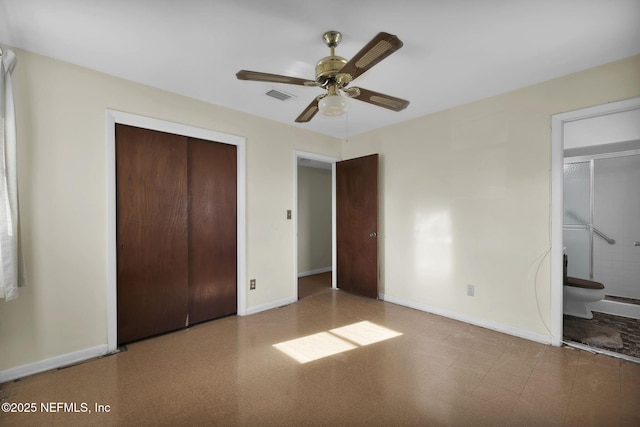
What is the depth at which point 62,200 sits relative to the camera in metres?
2.14

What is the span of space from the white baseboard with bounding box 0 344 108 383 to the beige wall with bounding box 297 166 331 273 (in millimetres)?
3357

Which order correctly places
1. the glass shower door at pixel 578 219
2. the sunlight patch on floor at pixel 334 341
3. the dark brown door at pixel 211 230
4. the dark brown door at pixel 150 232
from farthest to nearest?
1. the glass shower door at pixel 578 219
2. the dark brown door at pixel 211 230
3. the dark brown door at pixel 150 232
4. the sunlight patch on floor at pixel 334 341

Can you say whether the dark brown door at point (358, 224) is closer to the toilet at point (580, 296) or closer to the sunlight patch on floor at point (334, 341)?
the sunlight patch on floor at point (334, 341)

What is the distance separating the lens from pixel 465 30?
177 centimetres

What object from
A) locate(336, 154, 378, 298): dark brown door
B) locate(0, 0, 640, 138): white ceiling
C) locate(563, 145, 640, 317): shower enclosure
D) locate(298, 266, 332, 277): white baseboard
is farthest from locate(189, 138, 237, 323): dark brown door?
locate(563, 145, 640, 317): shower enclosure

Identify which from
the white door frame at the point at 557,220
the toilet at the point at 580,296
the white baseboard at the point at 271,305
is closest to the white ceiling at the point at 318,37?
the white door frame at the point at 557,220

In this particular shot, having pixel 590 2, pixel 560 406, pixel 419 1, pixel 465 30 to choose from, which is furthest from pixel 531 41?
pixel 560 406

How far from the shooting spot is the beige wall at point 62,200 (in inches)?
78.5

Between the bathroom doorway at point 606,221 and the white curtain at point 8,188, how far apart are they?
5.58 metres

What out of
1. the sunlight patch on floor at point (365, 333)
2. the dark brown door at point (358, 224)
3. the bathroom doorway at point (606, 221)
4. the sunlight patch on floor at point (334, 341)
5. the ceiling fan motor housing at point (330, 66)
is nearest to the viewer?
the ceiling fan motor housing at point (330, 66)

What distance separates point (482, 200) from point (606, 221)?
2.60 m

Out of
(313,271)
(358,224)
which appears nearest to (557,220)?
(358,224)

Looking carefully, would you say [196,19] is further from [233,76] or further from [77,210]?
[77,210]

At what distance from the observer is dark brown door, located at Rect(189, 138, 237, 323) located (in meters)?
2.89
